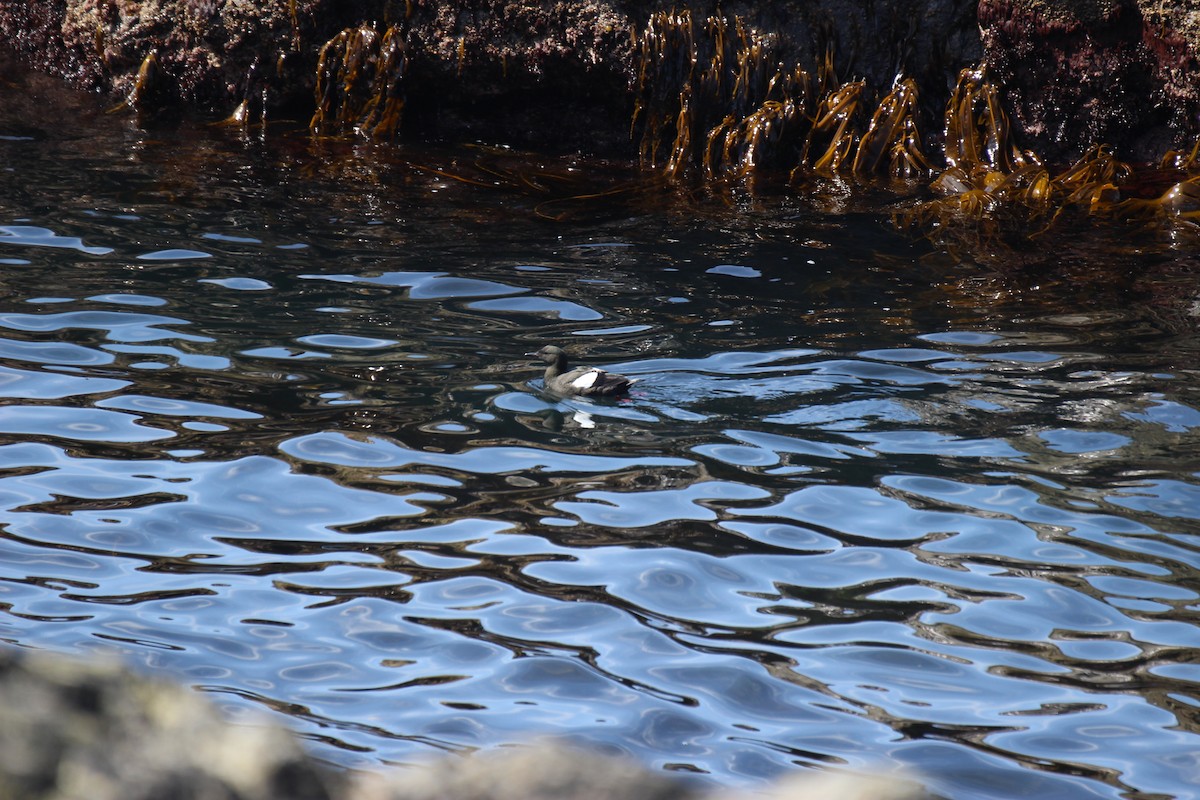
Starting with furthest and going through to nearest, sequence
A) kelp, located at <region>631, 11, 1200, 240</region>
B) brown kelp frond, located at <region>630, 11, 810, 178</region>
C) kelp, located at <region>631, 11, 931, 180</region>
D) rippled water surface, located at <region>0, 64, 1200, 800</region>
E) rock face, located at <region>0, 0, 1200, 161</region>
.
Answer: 1. brown kelp frond, located at <region>630, 11, 810, 178</region>
2. kelp, located at <region>631, 11, 931, 180</region>
3. rock face, located at <region>0, 0, 1200, 161</region>
4. kelp, located at <region>631, 11, 1200, 240</region>
5. rippled water surface, located at <region>0, 64, 1200, 800</region>

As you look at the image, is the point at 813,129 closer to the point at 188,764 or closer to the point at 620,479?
the point at 620,479

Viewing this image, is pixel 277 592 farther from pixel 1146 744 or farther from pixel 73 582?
pixel 1146 744

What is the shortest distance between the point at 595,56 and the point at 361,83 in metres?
2.43

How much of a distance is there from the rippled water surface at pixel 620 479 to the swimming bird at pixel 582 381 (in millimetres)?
134

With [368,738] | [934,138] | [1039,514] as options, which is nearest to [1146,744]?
[1039,514]

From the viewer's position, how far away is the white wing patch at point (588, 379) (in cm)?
662

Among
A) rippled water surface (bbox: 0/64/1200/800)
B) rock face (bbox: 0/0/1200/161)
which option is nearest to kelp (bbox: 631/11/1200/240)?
rock face (bbox: 0/0/1200/161)

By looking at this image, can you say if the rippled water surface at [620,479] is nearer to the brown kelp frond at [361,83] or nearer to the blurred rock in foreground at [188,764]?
the blurred rock in foreground at [188,764]

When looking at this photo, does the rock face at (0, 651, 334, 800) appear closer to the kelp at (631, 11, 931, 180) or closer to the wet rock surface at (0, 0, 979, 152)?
the kelp at (631, 11, 931, 180)

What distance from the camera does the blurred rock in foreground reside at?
181 centimetres

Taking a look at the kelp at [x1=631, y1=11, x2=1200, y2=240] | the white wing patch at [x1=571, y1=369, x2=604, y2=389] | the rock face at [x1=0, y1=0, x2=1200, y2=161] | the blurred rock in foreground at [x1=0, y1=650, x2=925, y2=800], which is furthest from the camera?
the rock face at [x1=0, y1=0, x2=1200, y2=161]

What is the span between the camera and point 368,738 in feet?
12.3

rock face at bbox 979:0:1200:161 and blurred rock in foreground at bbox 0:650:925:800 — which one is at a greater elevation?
rock face at bbox 979:0:1200:161

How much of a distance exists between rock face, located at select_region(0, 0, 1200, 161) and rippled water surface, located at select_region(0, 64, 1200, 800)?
232cm
